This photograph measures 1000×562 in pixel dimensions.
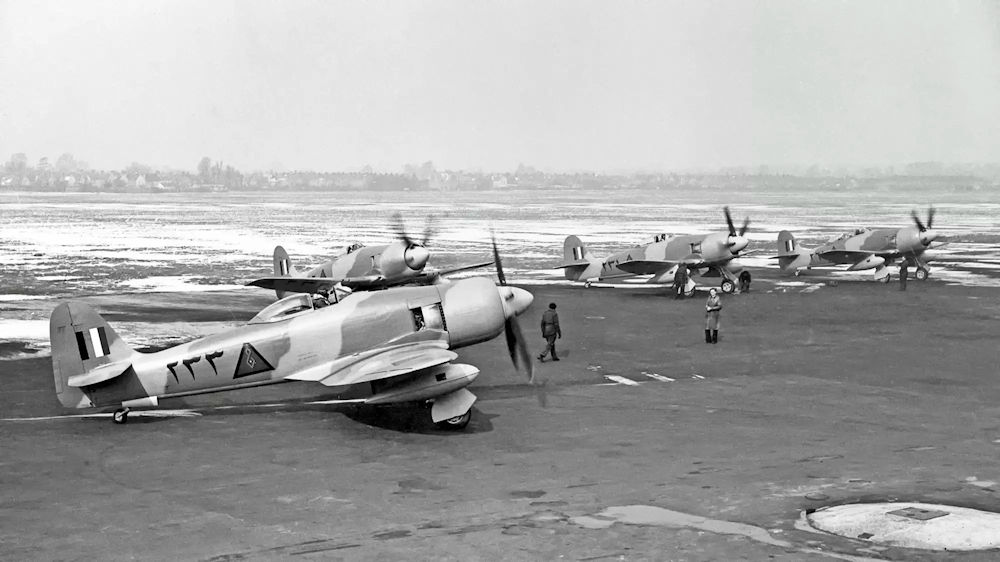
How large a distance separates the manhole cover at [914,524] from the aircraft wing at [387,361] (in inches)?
301

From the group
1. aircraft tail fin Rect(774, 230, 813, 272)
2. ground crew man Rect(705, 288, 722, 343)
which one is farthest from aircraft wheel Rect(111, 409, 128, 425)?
aircraft tail fin Rect(774, 230, 813, 272)

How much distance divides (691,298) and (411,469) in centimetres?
2716

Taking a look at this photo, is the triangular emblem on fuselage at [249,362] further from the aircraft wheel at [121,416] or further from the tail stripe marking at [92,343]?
the tail stripe marking at [92,343]

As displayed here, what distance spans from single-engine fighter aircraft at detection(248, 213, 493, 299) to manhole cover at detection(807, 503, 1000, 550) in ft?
76.5

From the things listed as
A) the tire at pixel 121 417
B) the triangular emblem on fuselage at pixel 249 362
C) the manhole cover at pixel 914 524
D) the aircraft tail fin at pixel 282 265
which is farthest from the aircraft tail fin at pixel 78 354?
the aircraft tail fin at pixel 282 265

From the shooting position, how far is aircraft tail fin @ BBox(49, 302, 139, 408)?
18688mm

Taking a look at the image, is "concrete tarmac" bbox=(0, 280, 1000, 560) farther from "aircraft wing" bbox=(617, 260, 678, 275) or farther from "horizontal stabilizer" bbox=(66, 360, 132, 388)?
"aircraft wing" bbox=(617, 260, 678, 275)

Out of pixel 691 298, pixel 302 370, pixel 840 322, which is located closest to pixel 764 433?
pixel 302 370

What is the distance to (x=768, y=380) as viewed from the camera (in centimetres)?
2375

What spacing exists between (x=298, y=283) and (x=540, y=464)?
25.0m

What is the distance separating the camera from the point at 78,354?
1881 centimetres

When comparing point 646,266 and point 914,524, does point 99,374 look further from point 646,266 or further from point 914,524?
point 646,266

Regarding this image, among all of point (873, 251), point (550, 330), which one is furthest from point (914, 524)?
point (873, 251)

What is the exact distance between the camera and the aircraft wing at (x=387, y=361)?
18.5m
